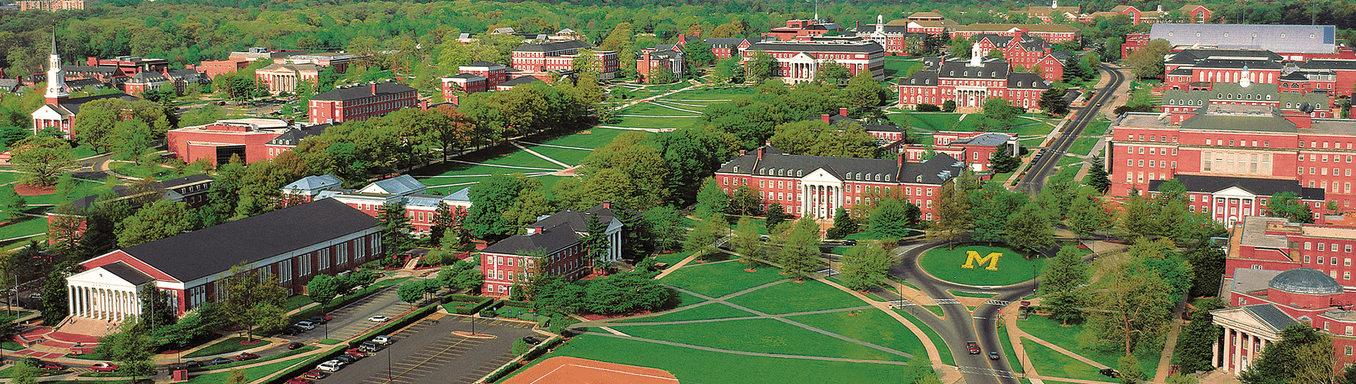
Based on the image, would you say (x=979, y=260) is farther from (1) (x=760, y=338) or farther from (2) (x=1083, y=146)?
(2) (x=1083, y=146)

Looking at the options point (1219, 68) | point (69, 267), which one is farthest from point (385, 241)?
point (1219, 68)

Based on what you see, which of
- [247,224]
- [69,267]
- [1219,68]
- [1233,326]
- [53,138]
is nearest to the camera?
[1233,326]

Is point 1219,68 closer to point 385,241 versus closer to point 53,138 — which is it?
point 385,241

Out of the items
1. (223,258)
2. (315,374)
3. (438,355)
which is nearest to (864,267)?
(438,355)

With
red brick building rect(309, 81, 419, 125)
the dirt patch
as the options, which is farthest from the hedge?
red brick building rect(309, 81, 419, 125)

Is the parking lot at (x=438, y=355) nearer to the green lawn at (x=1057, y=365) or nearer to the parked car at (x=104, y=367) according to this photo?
the parked car at (x=104, y=367)

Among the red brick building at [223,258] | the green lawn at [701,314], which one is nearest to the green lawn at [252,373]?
the red brick building at [223,258]
